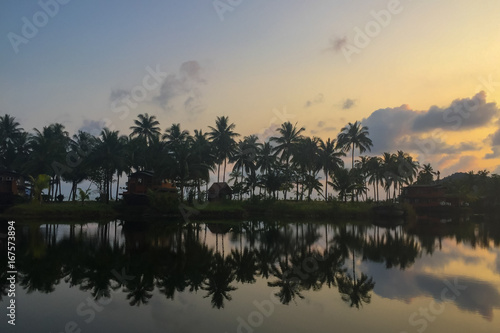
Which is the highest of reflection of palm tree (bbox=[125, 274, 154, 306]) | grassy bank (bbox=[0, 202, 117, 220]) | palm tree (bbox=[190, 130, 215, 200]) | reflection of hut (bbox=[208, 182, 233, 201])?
palm tree (bbox=[190, 130, 215, 200])

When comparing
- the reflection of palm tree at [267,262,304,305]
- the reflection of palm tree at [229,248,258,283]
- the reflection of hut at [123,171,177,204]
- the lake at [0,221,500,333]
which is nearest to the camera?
the lake at [0,221,500,333]

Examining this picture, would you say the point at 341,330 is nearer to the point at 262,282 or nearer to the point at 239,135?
the point at 262,282

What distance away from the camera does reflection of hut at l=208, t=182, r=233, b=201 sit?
230 ft

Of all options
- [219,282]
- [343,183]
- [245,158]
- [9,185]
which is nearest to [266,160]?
[245,158]

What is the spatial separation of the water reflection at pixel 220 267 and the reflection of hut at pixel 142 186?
2457 cm

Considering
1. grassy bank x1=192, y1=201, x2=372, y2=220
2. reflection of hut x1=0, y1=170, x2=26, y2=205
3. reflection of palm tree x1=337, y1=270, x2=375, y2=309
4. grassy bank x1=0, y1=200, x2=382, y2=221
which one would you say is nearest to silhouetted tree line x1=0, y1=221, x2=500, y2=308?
reflection of palm tree x1=337, y1=270, x2=375, y2=309

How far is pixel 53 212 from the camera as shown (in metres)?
43.9

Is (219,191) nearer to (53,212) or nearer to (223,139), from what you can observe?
(223,139)

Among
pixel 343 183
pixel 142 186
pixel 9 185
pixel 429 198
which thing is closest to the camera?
pixel 9 185

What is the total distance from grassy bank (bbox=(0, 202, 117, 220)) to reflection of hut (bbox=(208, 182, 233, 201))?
2472 centimetres

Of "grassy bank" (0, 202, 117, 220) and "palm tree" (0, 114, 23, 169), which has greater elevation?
"palm tree" (0, 114, 23, 169)

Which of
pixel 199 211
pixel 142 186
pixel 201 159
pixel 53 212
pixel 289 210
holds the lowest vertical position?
pixel 289 210

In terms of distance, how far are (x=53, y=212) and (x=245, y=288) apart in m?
38.2

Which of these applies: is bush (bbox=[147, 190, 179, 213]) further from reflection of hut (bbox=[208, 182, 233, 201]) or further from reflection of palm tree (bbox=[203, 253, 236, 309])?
reflection of palm tree (bbox=[203, 253, 236, 309])
